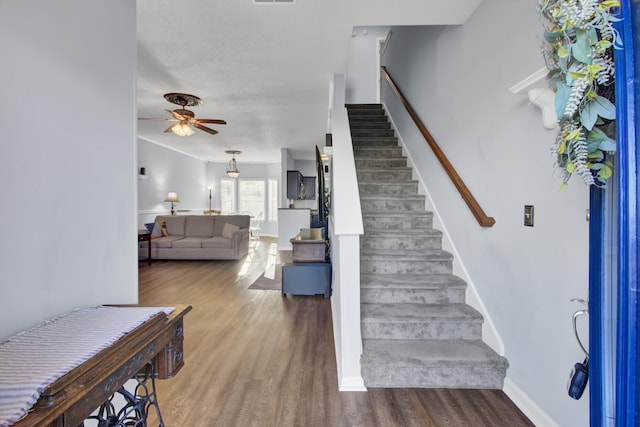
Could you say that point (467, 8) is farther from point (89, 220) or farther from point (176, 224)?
point (176, 224)

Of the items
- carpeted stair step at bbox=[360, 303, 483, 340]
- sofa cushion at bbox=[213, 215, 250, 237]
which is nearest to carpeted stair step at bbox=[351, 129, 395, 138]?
carpeted stair step at bbox=[360, 303, 483, 340]

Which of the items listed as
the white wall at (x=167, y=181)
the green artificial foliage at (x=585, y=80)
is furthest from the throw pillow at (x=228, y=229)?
the green artificial foliage at (x=585, y=80)

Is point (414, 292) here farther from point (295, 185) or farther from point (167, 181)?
point (167, 181)

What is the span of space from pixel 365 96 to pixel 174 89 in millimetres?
4037

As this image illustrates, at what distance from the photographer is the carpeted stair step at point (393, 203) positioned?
3.38 m

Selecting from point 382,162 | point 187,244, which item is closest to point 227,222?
point 187,244

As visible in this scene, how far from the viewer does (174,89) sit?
4.13m

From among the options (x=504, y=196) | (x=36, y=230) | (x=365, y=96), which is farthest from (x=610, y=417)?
(x=365, y=96)

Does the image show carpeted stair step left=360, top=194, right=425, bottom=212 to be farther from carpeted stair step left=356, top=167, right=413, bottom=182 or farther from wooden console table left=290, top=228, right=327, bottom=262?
wooden console table left=290, top=228, right=327, bottom=262

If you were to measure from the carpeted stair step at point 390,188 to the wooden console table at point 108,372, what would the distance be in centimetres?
278

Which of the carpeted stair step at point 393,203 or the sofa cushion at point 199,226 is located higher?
the carpeted stair step at point 393,203

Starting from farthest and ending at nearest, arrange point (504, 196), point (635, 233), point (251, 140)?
point (251, 140) → point (504, 196) → point (635, 233)

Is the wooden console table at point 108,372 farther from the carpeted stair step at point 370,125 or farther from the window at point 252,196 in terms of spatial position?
the window at point 252,196

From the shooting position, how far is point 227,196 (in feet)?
36.7
